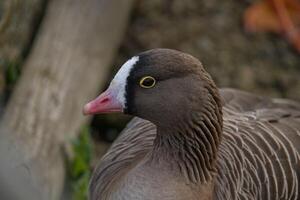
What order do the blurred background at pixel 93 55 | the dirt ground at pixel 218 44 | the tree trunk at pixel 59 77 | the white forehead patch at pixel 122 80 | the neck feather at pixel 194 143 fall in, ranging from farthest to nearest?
the dirt ground at pixel 218 44 < the blurred background at pixel 93 55 < the tree trunk at pixel 59 77 < the neck feather at pixel 194 143 < the white forehead patch at pixel 122 80

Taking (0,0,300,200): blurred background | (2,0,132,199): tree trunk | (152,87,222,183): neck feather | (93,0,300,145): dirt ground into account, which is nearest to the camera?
(152,87,222,183): neck feather

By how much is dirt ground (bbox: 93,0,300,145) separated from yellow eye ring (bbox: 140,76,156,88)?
277cm

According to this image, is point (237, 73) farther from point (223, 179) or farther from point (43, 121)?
point (223, 179)

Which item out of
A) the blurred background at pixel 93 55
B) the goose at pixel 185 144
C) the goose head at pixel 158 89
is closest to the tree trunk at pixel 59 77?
the blurred background at pixel 93 55

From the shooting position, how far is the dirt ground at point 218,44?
703 centimetres

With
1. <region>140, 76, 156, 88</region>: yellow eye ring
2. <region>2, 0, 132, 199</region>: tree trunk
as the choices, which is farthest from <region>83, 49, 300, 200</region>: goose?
<region>2, 0, 132, 199</region>: tree trunk

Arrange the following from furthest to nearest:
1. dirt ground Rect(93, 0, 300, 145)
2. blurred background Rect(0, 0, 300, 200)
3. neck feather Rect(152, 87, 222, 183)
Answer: dirt ground Rect(93, 0, 300, 145) → blurred background Rect(0, 0, 300, 200) → neck feather Rect(152, 87, 222, 183)

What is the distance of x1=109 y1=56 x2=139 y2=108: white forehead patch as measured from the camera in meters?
4.03

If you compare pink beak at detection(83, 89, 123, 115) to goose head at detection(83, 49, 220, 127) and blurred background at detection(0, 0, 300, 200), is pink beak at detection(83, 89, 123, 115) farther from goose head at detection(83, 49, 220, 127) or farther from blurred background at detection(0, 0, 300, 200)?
blurred background at detection(0, 0, 300, 200)

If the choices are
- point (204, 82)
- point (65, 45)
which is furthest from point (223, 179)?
point (65, 45)

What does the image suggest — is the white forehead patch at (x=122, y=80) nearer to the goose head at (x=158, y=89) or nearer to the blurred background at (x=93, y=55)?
the goose head at (x=158, y=89)

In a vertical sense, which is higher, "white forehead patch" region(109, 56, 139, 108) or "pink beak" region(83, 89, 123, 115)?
"white forehead patch" region(109, 56, 139, 108)

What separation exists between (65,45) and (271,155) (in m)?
2.37

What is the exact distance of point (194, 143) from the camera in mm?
4324
